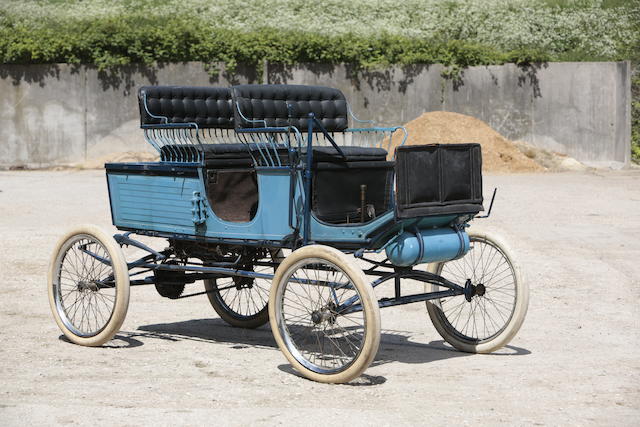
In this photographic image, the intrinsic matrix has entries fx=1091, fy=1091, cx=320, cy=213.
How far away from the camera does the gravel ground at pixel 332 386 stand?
5523mm

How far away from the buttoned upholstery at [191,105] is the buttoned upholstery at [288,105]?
0.79 m

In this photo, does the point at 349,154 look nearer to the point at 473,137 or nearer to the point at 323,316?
the point at 323,316

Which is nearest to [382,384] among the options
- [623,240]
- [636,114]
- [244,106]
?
[244,106]

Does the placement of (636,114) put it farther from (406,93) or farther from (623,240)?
(623,240)

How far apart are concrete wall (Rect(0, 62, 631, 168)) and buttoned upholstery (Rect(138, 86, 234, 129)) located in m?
16.5

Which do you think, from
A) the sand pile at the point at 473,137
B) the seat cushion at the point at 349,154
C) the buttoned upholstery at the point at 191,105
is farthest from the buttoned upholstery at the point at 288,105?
the sand pile at the point at 473,137

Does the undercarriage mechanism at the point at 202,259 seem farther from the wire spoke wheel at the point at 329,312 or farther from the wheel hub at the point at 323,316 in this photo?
the wheel hub at the point at 323,316

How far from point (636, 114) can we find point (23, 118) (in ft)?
48.1

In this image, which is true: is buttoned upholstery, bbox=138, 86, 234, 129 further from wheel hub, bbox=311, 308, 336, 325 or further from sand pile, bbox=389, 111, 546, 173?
sand pile, bbox=389, 111, 546, 173

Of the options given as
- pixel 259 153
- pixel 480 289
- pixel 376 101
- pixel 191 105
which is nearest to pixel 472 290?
pixel 480 289

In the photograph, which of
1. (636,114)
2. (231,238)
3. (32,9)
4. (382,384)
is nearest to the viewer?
(382,384)

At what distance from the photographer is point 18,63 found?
2483cm

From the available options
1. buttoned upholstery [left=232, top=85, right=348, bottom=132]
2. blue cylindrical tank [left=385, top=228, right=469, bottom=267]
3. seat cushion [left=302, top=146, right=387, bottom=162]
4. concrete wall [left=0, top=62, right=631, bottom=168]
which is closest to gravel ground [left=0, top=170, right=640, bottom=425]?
blue cylindrical tank [left=385, top=228, right=469, bottom=267]

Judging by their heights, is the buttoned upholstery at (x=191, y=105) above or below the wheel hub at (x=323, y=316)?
above
